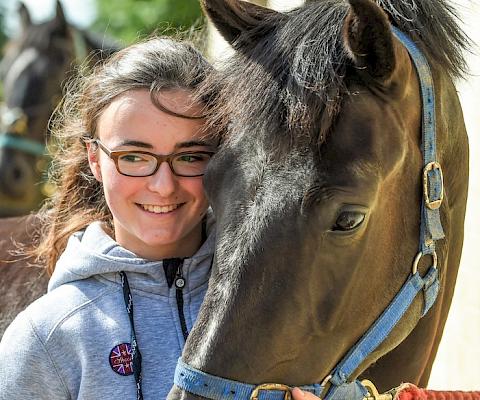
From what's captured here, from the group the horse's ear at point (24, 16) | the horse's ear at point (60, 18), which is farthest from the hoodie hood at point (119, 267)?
the horse's ear at point (24, 16)

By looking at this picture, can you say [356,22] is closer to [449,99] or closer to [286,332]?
[449,99]

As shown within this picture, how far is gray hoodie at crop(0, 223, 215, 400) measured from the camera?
1.90 m

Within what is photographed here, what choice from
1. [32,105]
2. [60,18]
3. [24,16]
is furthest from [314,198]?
[24,16]

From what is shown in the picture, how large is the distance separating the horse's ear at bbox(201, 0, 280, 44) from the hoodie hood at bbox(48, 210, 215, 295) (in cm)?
55

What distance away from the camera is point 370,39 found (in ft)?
5.53

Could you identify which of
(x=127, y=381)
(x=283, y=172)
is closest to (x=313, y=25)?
(x=283, y=172)

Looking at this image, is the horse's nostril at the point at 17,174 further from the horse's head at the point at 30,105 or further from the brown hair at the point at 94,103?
the brown hair at the point at 94,103

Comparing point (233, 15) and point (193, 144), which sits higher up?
point (233, 15)

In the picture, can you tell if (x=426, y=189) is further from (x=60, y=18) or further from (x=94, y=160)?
(x=60, y=18)

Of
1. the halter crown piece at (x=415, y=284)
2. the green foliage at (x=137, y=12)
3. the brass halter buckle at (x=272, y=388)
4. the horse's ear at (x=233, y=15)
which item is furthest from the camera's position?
the green foliage at (x=137, y=12)

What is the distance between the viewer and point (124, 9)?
12812mm

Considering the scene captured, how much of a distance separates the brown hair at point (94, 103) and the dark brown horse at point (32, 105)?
4442 millimetres

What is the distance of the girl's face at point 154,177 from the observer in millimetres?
2010

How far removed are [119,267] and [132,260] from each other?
4cm
